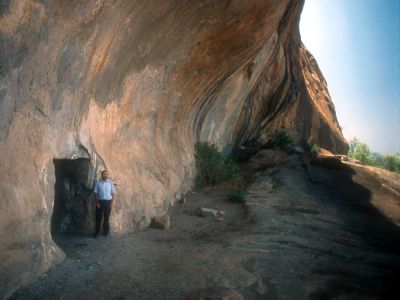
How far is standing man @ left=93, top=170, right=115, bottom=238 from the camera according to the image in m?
6.15

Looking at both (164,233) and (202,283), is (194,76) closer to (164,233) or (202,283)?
(164,233)

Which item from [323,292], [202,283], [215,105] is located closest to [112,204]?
[202,283]

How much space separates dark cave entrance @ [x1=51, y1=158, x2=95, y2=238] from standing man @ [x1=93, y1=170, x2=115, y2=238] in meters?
0.19

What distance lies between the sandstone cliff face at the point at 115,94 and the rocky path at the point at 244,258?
57 centimetres

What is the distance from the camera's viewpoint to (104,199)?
6.16m

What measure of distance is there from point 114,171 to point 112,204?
2.15ft

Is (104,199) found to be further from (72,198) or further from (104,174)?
(72,198)

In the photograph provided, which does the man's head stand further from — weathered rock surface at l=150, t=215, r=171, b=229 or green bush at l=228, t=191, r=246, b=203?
green bush at l=228, t=191, r=246, b=203

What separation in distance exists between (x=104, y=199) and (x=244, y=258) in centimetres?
258

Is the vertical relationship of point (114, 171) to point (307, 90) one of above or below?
below

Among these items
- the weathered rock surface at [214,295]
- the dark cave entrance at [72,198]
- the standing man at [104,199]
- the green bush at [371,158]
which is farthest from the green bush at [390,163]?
the weathered rock surface at [214,295]

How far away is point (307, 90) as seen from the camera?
19250 millimetres

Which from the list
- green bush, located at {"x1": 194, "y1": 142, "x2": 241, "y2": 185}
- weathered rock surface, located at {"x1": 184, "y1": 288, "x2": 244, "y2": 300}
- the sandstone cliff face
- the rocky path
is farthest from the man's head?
green bush, located at {"x1": 194, "y1": 142, "x2": 241, "y2": 185}

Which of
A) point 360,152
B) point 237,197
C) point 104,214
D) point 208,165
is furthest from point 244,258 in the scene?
point 360,152
